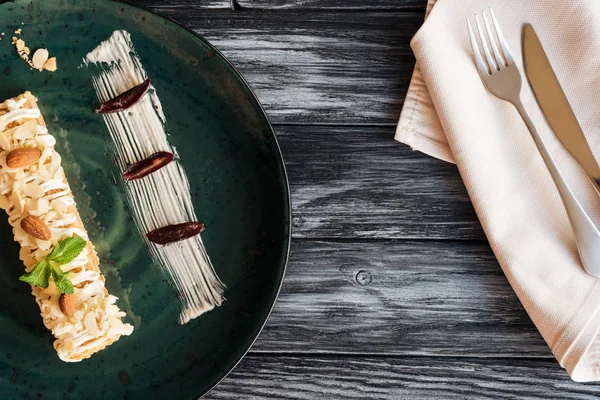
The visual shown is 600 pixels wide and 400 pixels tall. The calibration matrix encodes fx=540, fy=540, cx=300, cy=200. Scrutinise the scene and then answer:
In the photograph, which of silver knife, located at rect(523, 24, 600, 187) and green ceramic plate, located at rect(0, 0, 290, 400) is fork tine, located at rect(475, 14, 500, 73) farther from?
green ceramic plate, located at rect(0, 0, 290, 400)

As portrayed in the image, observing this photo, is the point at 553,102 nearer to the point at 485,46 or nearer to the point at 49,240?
the point at 485,46

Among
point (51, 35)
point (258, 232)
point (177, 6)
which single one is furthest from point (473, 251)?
point (51, 35)

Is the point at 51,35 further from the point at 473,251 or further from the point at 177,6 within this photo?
the point at 473,251

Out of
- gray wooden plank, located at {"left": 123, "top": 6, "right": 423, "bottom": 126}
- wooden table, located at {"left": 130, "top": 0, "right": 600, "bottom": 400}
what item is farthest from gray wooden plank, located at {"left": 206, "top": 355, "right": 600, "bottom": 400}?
gray wooden plank, located at {"left": 123, "top": 6, "right": 423, "bottom": 126}

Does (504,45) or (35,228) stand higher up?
(504,45)

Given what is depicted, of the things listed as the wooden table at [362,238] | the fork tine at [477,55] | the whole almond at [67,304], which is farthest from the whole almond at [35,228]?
the fork tine at [477,55]

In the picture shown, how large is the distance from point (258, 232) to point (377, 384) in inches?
14.9

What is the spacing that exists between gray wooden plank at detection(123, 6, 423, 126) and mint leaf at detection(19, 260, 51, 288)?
0.49 metres

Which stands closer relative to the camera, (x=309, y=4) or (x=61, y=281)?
(x=61, y=281)

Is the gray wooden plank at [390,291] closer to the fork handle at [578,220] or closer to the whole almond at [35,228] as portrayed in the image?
the fork handle at [578,220]

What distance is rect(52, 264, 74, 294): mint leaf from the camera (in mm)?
914

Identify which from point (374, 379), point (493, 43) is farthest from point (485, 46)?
point (374, 379)

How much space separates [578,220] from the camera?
37.8 inches

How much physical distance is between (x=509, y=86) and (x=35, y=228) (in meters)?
0.87
